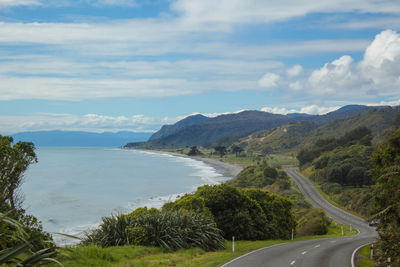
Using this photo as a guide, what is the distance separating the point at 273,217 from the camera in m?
28.4

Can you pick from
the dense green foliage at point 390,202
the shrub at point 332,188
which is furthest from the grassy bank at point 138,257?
the shrub at point 332,188

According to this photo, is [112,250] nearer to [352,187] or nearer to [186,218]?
[186,218]

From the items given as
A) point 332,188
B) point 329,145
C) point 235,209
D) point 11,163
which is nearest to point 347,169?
point 332,188

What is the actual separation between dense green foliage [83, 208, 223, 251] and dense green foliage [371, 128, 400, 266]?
759 cm

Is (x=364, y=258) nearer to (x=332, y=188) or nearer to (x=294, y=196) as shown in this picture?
(x=294, y=196)

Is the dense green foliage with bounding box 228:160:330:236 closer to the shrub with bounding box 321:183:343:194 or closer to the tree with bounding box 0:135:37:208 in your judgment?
the shrub with bounding box 321:183:343:194

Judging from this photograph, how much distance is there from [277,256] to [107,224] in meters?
7.34

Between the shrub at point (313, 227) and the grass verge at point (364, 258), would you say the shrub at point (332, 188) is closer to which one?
Result: the shrub at point (313, 227)

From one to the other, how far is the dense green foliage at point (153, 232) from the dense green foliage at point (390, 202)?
7.59 meters

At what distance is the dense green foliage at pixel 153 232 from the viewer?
1514cm

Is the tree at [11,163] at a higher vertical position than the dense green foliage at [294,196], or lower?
higher

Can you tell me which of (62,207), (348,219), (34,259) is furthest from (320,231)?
(34,259)

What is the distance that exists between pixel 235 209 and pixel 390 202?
921 centimetres

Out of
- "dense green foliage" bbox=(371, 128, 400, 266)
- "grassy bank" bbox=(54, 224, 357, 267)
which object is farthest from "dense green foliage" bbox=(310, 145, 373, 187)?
"grassy bank" bbox=(54, 224, 357, 267)
